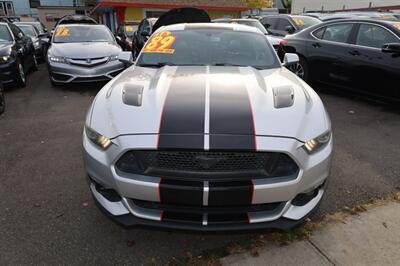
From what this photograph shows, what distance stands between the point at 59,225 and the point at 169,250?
964 millimetres

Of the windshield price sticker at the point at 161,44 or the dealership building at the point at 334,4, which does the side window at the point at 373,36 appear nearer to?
the windshield price sticker at the point at 161,44

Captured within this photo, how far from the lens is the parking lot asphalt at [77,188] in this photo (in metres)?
2.53

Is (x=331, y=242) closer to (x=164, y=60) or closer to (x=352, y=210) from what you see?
(x=352, y=210)

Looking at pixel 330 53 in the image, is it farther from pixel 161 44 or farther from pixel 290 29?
pixel 290 29

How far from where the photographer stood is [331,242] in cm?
262

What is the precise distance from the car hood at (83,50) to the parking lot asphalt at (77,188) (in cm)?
154

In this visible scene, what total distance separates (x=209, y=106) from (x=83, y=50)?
5.75 metres

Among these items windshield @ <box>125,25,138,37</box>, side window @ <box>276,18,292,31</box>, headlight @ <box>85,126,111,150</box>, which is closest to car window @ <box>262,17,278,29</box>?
side window @ <box>276,18,292,31</box>

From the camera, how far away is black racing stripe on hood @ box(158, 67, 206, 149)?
2158 millimetres

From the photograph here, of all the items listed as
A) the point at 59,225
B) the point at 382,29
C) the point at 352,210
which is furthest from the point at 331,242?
the point at 382,29

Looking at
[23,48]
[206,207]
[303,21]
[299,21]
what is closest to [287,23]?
[299,21]

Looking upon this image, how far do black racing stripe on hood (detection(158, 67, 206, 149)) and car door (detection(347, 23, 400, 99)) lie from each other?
12.8 ft

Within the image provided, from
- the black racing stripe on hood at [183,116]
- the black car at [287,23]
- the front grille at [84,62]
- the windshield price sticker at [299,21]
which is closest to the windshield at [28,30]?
the front grille at [84,62]

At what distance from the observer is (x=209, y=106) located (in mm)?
2473
